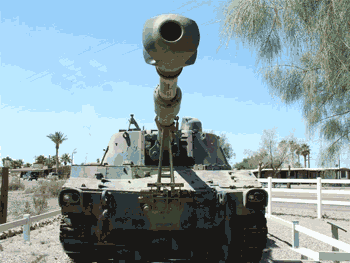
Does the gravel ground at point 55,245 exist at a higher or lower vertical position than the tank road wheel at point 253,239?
lower

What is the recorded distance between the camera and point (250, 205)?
518 cm

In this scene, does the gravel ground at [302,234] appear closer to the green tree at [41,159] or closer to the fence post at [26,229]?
the fence post at [26,229]

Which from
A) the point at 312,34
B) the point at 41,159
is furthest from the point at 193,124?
the point at 41,159

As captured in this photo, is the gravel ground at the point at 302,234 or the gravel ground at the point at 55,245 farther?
the gravel ground at the point at 302,234

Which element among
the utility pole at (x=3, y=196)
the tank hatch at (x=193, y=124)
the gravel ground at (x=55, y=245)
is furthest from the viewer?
the utility pole at (x=3, y=196)

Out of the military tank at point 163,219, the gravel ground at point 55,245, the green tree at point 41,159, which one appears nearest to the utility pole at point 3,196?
the gravel ground at point 55,245

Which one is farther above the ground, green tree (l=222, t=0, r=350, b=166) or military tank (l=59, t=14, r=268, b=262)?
green tree (l=222, t=0, r=350, b=166)

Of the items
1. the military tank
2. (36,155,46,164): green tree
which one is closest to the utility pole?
the military tank

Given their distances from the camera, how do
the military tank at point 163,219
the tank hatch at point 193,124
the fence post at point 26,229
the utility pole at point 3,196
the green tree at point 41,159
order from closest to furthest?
1. the military tank at point 163,219
2. the fence post at point 26,229
3. the tank hatch at point 193,124
4. the utility pole at point 3,196
5. the green tree at point 41,159

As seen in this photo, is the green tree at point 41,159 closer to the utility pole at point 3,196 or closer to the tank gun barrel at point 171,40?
the utility pole at point 3,196

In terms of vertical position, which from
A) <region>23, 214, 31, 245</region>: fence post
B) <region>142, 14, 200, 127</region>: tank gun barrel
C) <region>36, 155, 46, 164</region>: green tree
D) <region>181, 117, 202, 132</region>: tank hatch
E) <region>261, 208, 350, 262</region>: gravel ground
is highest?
<region>142, 14, 200, 127</region>: tank gun barrel

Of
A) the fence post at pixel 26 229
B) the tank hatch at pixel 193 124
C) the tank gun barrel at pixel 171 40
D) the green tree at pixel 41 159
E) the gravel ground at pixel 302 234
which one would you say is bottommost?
the gravel ground at pixel 302 234

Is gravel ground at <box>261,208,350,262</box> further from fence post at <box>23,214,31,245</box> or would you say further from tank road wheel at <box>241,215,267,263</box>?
fence post at <box>23,214,31,245</box>

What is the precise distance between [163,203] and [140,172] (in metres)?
1.06
